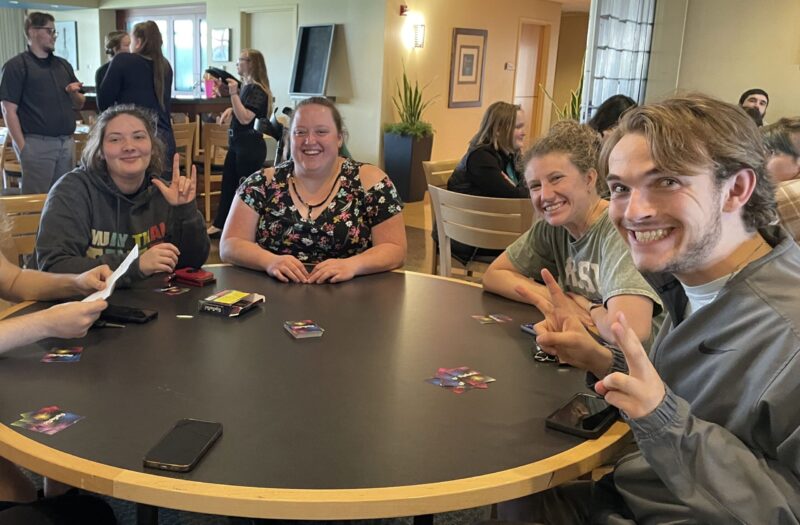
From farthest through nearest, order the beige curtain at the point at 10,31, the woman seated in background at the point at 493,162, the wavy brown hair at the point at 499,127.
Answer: the beige curtain at the point at 10,31
the wavy brown hair at the point at 499,127
the woman seated in background at the point at 493,162

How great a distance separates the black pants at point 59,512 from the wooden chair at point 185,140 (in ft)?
15.0

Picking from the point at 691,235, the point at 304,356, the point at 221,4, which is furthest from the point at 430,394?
the point at 221,4

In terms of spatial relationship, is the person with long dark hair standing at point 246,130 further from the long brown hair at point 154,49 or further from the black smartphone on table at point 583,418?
the black smartphone on table at point 583,418

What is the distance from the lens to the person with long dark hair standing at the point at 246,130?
16.9ft

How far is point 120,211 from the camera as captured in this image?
221cm

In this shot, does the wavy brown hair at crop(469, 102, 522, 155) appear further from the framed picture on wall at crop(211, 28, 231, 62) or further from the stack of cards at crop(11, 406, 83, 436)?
the framed picture on wall at crop(211, 28, 231, 62)

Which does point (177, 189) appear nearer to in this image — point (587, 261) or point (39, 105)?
point (587, 261)

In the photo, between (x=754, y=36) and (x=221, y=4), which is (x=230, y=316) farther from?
(x=221, y=4)

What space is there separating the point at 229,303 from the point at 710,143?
1.26m

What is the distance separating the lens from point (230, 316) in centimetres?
182

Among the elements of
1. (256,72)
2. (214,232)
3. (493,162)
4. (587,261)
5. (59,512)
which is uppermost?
(256,72)

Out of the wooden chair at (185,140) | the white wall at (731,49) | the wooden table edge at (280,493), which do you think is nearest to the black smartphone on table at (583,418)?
the wooden table edge at (280,493)

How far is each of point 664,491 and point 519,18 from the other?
32.2 ft

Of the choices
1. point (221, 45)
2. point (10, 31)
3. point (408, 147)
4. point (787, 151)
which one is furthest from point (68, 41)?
point (787, 151)
